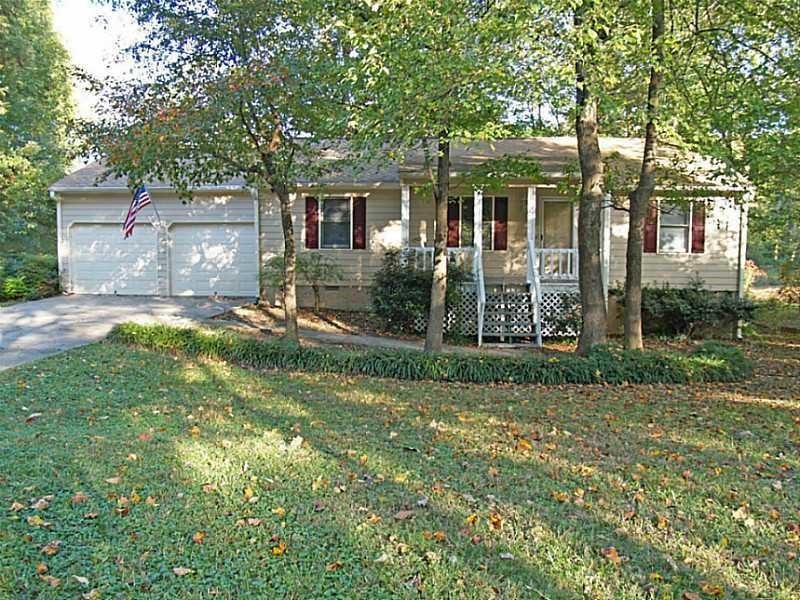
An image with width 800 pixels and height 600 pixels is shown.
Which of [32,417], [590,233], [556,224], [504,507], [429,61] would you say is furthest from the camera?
[556,224]

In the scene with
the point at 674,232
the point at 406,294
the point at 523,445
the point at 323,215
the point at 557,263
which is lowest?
the point at 523,445

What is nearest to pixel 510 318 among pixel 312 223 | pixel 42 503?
pixel 312 223

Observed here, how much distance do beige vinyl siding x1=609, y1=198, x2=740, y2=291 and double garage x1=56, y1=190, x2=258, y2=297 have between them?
932cm

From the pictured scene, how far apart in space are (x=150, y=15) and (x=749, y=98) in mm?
8486

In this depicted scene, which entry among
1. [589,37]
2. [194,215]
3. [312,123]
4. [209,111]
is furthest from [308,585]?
[194,215]

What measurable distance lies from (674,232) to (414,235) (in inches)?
239

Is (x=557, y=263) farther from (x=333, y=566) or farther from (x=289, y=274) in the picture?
(x=333, y=566)

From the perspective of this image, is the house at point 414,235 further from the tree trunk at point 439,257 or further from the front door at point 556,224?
the tree trunk at point 439,257

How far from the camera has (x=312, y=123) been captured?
897 cm

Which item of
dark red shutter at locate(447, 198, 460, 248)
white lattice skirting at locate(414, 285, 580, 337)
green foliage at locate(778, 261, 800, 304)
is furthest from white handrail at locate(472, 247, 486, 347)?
green foliage at locate(778, 261, 800, 304)

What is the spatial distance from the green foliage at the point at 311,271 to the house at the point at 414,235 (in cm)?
23

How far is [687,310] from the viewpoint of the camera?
12789 mm

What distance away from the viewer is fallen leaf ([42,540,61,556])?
9.80ft

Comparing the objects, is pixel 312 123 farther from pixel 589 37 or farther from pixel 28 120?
pixel 28 120
